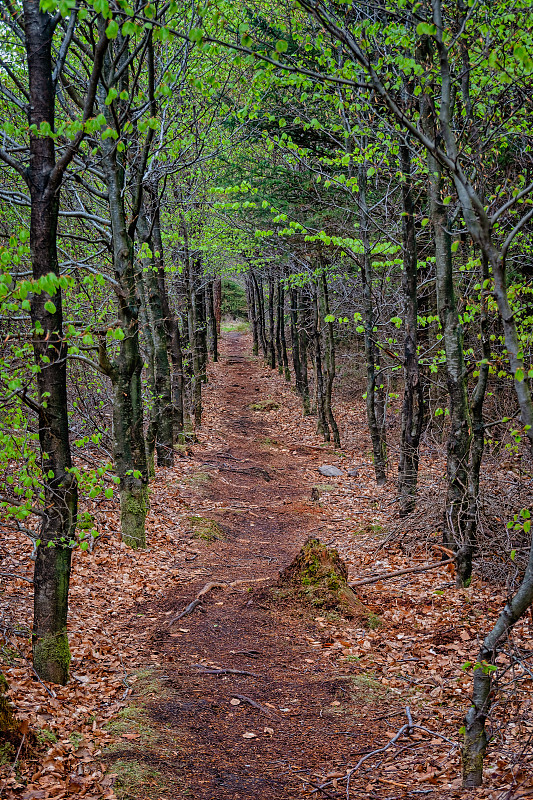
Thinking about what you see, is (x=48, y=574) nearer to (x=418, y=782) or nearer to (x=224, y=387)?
(x=418, y=782)

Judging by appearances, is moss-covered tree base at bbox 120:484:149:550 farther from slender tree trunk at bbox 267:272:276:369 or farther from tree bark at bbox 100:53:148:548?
slender tree trunk at bbox 267:272:276:369

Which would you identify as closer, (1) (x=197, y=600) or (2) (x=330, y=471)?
(1) (x=197, y=600)

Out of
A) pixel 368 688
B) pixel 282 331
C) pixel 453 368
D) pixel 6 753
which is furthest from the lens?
pixel 282 331

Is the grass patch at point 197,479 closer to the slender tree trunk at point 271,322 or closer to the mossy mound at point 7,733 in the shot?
the mossy mound at point 7,733

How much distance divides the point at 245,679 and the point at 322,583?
1.94m

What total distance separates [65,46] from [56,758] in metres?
5.58

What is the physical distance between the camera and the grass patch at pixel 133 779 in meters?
3.85


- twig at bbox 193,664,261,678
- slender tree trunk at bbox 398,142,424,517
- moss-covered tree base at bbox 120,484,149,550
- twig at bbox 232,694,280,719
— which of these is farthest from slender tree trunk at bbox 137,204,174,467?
twig at bbox 232,694,280,719

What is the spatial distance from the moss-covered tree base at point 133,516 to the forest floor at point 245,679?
25 centimetres

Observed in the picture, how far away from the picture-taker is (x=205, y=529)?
1074 centimetres

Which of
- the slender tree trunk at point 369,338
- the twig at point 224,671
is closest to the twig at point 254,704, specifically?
the twig at point 224,671

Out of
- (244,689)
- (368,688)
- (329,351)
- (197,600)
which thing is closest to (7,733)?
(244,689)

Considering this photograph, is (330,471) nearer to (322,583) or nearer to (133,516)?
(133,516)

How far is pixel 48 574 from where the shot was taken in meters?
4.95
